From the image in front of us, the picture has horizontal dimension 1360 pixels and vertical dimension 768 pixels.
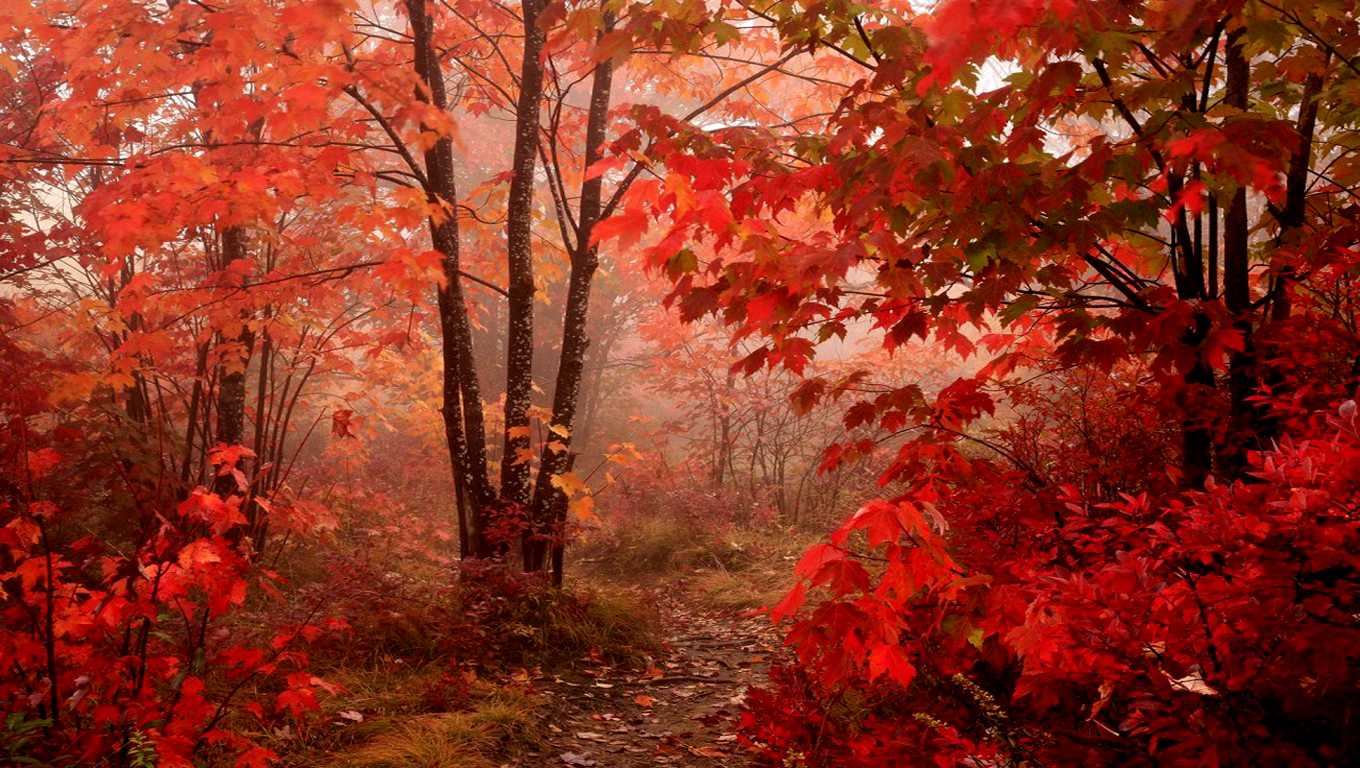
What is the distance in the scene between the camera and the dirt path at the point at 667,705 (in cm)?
454

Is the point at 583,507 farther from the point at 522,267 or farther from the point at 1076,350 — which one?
the point at 1076,350

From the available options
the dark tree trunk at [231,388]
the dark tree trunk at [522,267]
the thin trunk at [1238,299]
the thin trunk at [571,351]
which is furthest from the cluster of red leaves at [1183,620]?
the dark tree trunk at [231,388]

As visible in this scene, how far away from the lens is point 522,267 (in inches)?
250

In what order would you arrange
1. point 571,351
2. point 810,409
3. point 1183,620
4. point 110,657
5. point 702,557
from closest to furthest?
1. point 1183,620
2. point 110,657
3. point 810,409
4. point 571,351
5. point 702,557

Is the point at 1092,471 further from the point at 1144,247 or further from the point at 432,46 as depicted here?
the point at 432,46

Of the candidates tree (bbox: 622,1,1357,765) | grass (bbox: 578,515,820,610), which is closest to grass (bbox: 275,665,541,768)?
tree (bbox: 622,1,1357,765)

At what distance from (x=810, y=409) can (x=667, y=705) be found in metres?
2.23

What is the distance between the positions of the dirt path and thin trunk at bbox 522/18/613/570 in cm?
118

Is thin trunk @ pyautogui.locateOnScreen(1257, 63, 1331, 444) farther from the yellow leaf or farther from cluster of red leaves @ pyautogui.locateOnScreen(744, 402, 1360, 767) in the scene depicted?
the yellow leaf

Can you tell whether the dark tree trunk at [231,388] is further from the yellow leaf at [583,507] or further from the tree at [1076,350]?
the tree at [1076,350]

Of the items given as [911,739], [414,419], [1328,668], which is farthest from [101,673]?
[414,419]

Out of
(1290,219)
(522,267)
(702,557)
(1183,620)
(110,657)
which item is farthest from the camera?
(702,557)

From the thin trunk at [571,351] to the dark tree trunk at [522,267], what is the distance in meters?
0.19

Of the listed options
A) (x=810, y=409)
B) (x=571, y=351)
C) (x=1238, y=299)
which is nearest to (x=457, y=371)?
(x=571, y=351)
